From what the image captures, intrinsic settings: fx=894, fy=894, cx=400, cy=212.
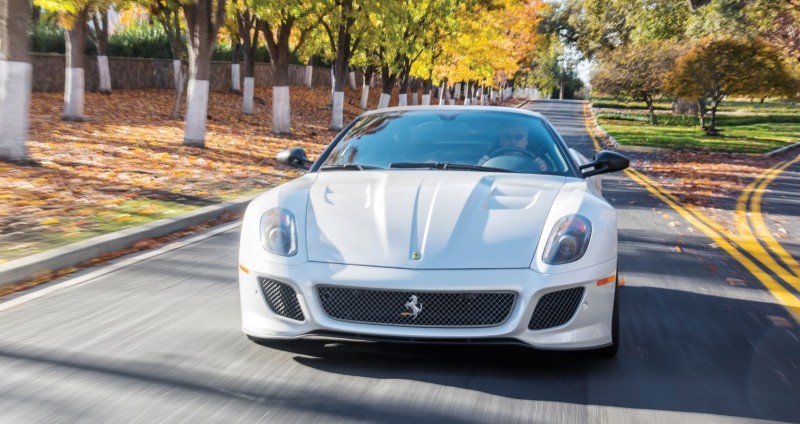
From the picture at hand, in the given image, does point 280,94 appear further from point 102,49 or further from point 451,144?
point 451,144

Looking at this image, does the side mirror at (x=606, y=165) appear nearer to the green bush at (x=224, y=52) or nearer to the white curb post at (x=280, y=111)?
the white curb post at (x=280, y=111)

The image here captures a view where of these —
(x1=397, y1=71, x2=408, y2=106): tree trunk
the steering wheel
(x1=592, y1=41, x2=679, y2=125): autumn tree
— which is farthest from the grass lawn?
the steering wheel

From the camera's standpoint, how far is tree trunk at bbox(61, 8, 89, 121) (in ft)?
72.8

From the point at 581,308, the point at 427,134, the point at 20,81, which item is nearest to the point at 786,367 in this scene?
the point at 581,308

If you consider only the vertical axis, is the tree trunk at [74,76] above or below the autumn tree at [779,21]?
below

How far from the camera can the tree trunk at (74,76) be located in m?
22.2

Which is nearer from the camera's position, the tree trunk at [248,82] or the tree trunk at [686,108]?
the tree trunk at [248,82]

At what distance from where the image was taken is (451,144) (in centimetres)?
583

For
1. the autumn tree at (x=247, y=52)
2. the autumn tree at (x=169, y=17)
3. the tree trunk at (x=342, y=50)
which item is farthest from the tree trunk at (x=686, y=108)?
the autumn tree at (x=169, y=17)

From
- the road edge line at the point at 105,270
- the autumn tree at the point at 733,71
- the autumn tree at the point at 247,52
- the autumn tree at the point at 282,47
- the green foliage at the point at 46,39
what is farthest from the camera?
the green foliage at the point at 46,39

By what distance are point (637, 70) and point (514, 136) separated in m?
38.6

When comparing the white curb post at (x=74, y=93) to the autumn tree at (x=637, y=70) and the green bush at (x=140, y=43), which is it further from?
the autumn tree at (x=637, y=70)

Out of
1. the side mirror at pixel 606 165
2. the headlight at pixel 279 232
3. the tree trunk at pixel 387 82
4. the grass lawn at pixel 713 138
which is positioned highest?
the tree trunk at pixel 387 82

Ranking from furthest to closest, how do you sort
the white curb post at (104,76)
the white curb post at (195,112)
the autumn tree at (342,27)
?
the white curb post at (104,76) → the autumn tree at (342,27) → the white curb post at (195,112)
